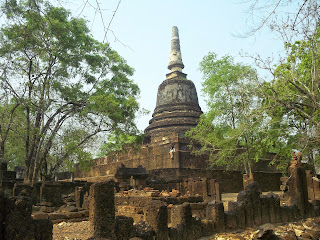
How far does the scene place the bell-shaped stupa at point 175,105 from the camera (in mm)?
23453

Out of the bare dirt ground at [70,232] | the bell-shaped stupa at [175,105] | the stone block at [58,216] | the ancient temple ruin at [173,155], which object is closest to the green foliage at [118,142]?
the ancient temple ruin at [173,155]

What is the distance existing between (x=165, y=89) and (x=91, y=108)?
12.7m

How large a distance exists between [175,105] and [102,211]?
20.4 m

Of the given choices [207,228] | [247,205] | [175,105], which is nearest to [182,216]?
[207,228]

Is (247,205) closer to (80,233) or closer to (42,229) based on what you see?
(80,233)

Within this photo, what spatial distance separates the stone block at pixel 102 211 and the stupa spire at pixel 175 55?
23.8m

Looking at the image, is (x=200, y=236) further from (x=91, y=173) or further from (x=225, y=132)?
(x=91, y=173)

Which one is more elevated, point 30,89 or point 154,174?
point 30,89

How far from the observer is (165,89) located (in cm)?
2672

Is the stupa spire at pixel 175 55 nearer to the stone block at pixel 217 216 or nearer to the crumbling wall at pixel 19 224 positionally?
the stone block at pixel 217 216

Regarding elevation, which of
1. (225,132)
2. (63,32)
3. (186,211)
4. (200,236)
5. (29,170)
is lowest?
(200,236)

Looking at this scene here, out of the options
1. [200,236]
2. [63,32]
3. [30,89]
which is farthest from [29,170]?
[200,236]

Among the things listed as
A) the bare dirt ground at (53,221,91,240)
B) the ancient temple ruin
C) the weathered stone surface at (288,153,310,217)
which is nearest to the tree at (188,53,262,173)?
the ancient temple ruin

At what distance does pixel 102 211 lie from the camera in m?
5.18
